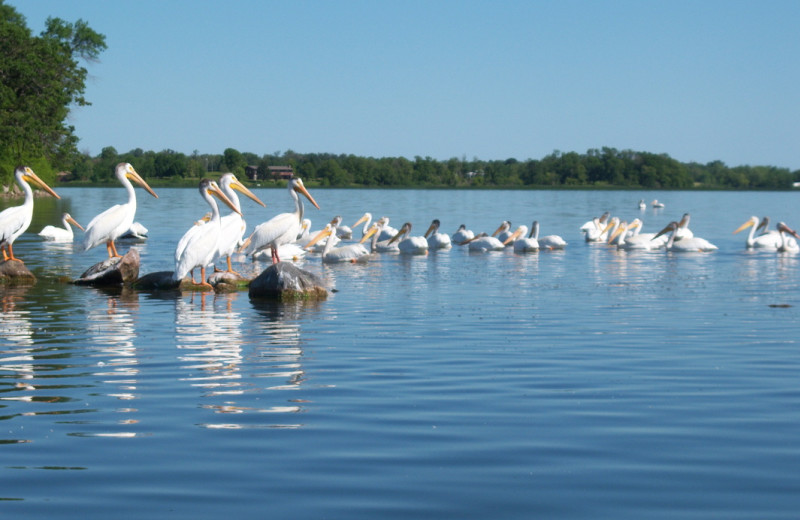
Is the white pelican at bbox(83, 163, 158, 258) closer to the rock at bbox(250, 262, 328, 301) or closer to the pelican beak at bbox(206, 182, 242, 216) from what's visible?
the pelican beak at bbox(206, 182, 242, 216)

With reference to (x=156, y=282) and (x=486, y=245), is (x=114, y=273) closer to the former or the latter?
(x=156, y=282)

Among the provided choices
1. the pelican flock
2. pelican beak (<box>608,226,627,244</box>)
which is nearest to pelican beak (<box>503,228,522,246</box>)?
the pelican flock

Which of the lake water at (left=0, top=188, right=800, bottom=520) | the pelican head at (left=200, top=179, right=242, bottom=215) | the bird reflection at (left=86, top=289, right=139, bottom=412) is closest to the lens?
the lake water at (left=0, top=188, right=800, bottom=520)

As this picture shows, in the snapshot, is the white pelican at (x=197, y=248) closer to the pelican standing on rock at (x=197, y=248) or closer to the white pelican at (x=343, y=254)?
the pelican standing on rock at (x=197, y=248)

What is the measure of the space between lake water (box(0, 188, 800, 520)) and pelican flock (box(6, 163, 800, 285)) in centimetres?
132

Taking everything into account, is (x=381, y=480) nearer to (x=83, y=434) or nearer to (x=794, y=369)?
(x=83, y=434)

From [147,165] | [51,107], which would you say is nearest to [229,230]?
[51,107]

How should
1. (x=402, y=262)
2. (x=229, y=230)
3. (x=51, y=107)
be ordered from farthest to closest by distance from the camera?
(x=51, y=107) → (x=402, y=262) → (x=229, y=230)

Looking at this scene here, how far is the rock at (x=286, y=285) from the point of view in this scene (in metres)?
12.5

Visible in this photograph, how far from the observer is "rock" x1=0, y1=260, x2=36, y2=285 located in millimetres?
14227

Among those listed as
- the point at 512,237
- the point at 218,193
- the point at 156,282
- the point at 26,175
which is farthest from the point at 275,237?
the point at 512,237

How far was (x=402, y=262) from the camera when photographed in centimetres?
2044

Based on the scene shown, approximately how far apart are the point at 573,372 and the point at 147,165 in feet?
444

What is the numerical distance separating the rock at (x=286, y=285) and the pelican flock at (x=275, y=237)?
1.07 m
